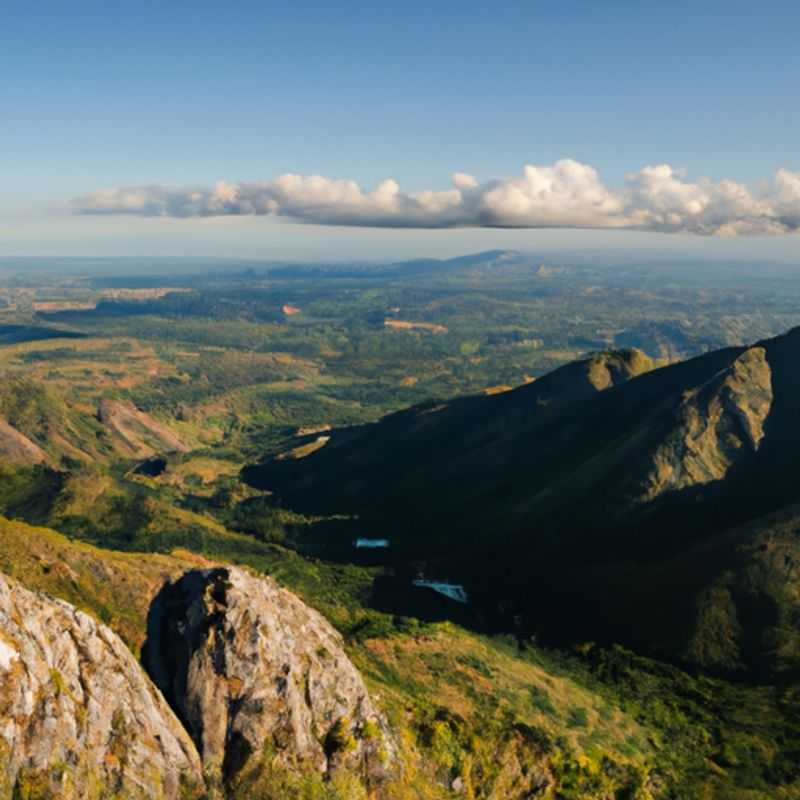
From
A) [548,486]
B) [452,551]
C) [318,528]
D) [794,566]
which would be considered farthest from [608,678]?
[318,528]

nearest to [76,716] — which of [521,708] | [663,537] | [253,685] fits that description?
[253,685]

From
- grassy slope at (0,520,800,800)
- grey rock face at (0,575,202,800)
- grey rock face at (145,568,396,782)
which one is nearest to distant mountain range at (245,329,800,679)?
grassy slope at (0,520,800,800)

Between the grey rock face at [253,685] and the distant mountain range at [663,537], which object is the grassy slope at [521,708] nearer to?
the grey rock face at [253,685]

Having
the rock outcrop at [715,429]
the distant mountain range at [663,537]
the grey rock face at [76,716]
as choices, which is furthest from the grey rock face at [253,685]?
the rock outcrop at [715,429]

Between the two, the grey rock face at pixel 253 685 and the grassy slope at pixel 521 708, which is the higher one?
the grey rock face at pixel 253 685

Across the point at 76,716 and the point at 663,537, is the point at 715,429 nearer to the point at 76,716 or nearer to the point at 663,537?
the point at 663,537

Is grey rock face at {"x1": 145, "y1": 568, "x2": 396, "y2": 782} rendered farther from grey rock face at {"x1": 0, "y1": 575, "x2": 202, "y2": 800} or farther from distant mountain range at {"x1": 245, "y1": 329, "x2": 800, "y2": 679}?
distant mountain range at {"x1": 245, "y1": 329, "x2": 800, "y2": 679}
